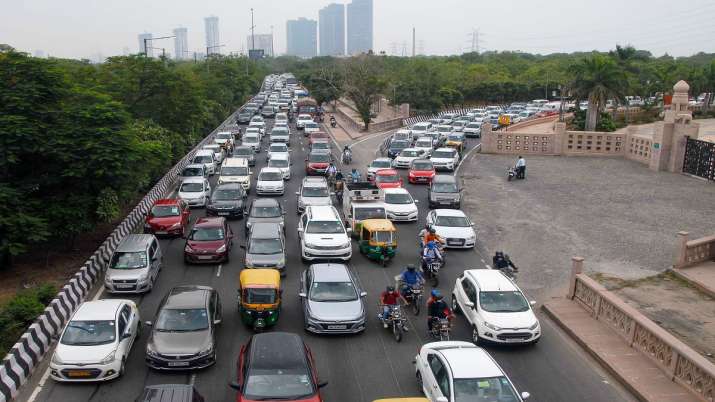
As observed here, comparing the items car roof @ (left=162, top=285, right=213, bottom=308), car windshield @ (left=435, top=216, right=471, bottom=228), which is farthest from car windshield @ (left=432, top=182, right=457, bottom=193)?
car roof @ (left=162, top=285, right=213, bottom=308)

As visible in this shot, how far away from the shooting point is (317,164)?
1606 inches

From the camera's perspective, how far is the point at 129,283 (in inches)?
775

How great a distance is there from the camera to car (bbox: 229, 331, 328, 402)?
1218 centimetres

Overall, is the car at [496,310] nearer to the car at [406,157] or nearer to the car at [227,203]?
the car at [227,203]

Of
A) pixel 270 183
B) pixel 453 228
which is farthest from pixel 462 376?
pixel 270 183

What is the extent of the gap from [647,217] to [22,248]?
26272 millimetres

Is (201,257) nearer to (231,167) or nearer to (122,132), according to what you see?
(122,132)

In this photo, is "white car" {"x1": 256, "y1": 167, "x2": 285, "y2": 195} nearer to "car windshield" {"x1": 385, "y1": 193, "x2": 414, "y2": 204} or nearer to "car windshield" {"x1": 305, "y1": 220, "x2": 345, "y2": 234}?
"car windshield" {"x1": 385, "y1": 193, "x2": 414, "y2": 204}

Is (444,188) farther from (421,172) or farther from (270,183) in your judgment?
(270,183)

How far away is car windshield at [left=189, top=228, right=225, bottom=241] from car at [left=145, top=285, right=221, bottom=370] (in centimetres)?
685

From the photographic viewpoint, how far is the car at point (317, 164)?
133ft

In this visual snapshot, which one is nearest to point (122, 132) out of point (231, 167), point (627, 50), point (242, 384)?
point (231, 167)

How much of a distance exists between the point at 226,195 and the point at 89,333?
1547 cm

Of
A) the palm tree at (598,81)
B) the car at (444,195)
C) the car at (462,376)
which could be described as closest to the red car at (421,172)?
the car at (444,195)
